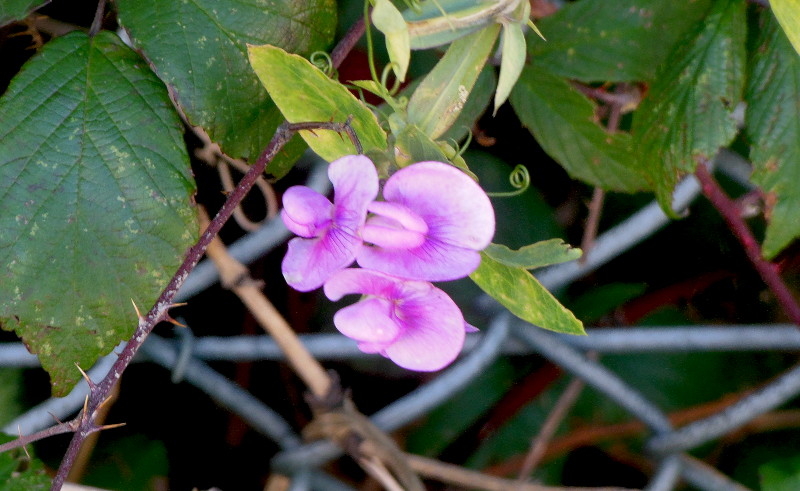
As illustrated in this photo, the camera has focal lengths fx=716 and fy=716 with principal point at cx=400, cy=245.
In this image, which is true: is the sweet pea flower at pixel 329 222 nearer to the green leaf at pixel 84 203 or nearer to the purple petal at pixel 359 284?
the purple petal at pixel 359 284

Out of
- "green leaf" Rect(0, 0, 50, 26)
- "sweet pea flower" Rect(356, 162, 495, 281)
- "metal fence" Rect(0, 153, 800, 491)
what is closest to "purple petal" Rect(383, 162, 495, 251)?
"sweet pea flower" Rect(356, 162, 495, 281)

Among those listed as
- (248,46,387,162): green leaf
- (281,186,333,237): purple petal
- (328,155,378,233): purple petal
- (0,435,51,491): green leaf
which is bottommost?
(0,435,51,491): green leaf

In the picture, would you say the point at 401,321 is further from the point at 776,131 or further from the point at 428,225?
the point at 776,131

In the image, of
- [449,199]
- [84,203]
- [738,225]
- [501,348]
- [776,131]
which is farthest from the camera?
[501,348]

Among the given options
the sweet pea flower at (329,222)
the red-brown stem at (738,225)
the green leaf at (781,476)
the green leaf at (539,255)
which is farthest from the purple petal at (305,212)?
the green leaf at (781,476)

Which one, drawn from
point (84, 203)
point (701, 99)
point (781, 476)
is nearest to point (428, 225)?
point (84, 203)

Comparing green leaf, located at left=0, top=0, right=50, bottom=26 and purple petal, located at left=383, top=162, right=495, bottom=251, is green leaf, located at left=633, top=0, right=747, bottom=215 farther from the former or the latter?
green leaf, located at left=0, top=0, right=50, bottom=26
